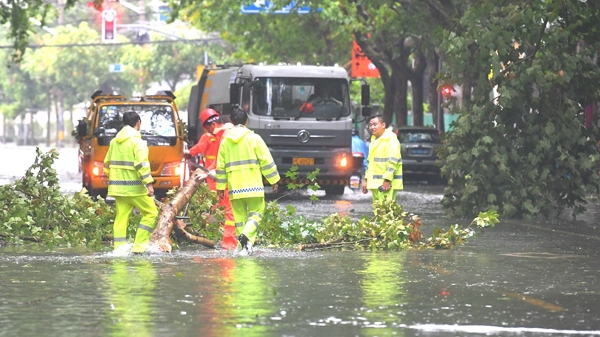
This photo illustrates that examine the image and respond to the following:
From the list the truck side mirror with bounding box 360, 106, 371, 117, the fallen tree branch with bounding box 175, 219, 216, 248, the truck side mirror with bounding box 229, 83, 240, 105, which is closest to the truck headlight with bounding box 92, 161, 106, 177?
the truck side mirror with bounding box 229, 83, 240, 105

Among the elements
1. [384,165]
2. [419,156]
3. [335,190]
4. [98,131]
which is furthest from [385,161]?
[419,156]

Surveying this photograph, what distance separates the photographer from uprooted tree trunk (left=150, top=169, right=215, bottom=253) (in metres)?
15.3

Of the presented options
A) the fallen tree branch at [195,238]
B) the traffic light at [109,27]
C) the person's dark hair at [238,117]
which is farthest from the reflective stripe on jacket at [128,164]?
the traffic light at [109,27]

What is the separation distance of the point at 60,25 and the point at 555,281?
339 ft

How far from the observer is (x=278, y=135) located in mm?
28047

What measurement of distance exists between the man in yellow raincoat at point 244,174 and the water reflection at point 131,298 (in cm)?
128

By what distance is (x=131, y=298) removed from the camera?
10695mm

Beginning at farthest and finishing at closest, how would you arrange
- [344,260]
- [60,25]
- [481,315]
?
[60,25], [344,260], [481,315]

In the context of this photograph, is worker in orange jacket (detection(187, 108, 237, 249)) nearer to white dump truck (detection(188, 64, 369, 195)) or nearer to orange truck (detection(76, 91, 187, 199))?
orange truck (detection(76, 91, 187, 199))

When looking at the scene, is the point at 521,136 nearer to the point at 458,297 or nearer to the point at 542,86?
the point at 542,86

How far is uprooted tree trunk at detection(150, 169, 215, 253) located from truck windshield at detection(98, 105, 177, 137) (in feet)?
30.3

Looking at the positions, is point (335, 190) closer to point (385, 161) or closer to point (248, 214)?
point (385, 161)

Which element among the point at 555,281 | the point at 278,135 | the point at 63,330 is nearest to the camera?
the point at 63,330

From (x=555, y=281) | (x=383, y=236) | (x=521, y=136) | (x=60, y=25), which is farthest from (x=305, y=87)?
(x=60, y=25)
